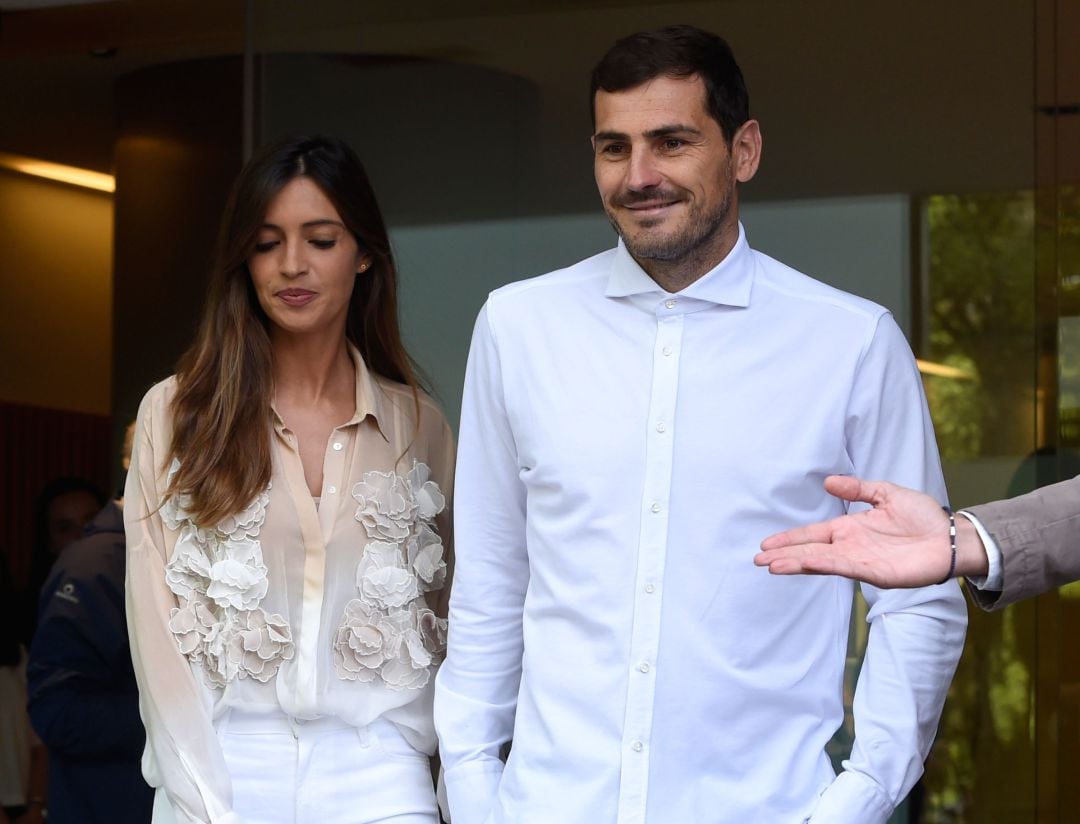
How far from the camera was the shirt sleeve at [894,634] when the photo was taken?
3.06 meters

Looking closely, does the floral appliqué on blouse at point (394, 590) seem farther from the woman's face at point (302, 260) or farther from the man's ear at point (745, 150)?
the man's ear at point (745, 150)

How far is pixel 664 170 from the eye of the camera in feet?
10.5

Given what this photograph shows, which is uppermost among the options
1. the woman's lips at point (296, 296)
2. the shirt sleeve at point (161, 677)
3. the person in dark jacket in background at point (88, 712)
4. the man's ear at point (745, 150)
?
the man's ear at point (745, 150)

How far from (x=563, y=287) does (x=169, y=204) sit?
356cm

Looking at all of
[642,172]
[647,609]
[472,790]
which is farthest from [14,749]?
[642,172]

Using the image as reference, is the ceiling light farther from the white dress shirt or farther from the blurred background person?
the white dress shirt

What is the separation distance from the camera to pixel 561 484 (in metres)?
3.16

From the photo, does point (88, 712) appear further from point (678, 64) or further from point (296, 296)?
point (678, 64)

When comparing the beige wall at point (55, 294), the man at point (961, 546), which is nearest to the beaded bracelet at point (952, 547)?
the man at point (961, 546)

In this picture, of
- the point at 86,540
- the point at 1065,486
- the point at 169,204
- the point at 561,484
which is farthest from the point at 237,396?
the point at 169,204

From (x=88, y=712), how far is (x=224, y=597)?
75.3 inches

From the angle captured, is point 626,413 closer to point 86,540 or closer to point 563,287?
point 563,287

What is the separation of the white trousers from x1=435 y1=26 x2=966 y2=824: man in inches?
Result: 9.3

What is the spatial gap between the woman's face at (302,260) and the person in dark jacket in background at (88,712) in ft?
6.38
